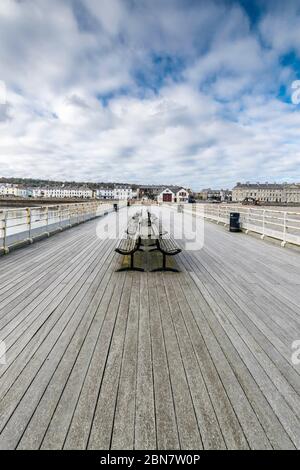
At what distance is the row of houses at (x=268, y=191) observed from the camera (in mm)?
137500

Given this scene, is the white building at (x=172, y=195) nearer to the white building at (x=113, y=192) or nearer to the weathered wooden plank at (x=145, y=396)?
the white building at (x=113, y=192)

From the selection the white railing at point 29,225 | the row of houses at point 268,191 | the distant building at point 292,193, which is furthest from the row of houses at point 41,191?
the white railing at point 29,225

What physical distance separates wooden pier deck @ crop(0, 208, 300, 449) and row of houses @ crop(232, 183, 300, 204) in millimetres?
143596

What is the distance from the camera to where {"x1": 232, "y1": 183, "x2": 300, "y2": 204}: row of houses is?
137500 mm

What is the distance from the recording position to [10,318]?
3.09 metres

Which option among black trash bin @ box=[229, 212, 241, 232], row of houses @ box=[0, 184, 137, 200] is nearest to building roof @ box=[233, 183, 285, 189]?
row of houses @ box=[0, 184, 137, 200]

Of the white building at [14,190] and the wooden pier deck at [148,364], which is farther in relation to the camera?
the white building at [14,190]

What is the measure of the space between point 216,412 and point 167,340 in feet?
3.21

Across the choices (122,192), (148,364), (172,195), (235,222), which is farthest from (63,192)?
(148,364)

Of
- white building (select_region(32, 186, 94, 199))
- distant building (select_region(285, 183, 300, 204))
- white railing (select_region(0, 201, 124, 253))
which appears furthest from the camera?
white building (select_region(32, 186, 94, 199))

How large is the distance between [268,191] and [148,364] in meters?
156

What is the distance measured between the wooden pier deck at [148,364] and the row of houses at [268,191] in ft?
471

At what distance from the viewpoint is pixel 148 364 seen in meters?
2.23

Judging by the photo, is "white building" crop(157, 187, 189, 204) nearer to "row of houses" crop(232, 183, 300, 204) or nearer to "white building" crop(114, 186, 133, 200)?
"row of houses" crop(232, 183, 300, 204)
